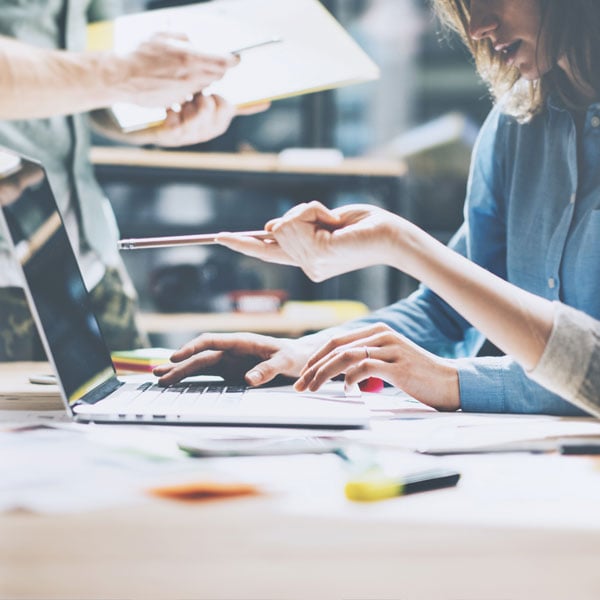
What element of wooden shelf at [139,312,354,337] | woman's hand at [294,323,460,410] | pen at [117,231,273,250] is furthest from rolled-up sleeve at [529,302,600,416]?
wooden shelf at [139,312,354,337]

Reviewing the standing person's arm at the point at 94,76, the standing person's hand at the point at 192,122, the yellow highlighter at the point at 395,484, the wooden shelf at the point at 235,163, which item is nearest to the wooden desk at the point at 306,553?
the yellow highlighter at the point at 395,484

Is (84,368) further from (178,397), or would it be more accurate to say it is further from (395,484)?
(395,484)

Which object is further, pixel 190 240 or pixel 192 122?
pixel 192 122

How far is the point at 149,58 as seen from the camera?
0.73m

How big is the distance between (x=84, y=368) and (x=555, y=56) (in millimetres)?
640

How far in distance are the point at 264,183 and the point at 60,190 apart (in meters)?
0.77

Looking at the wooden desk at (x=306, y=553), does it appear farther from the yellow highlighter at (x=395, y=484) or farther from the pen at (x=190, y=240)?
the pen at (x=190, y=240)

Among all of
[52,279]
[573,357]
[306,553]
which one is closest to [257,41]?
[52,279]

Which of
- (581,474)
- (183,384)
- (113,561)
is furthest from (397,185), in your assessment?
(113,561)

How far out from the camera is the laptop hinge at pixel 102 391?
0.66m

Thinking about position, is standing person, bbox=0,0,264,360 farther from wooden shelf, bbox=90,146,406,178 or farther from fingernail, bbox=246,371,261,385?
wooden shelf, bbox=90,146,406,178

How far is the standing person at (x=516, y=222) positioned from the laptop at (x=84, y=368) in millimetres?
66

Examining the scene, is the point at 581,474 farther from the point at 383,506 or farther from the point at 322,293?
the point at 322,293

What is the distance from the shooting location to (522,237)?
830 millimetres
